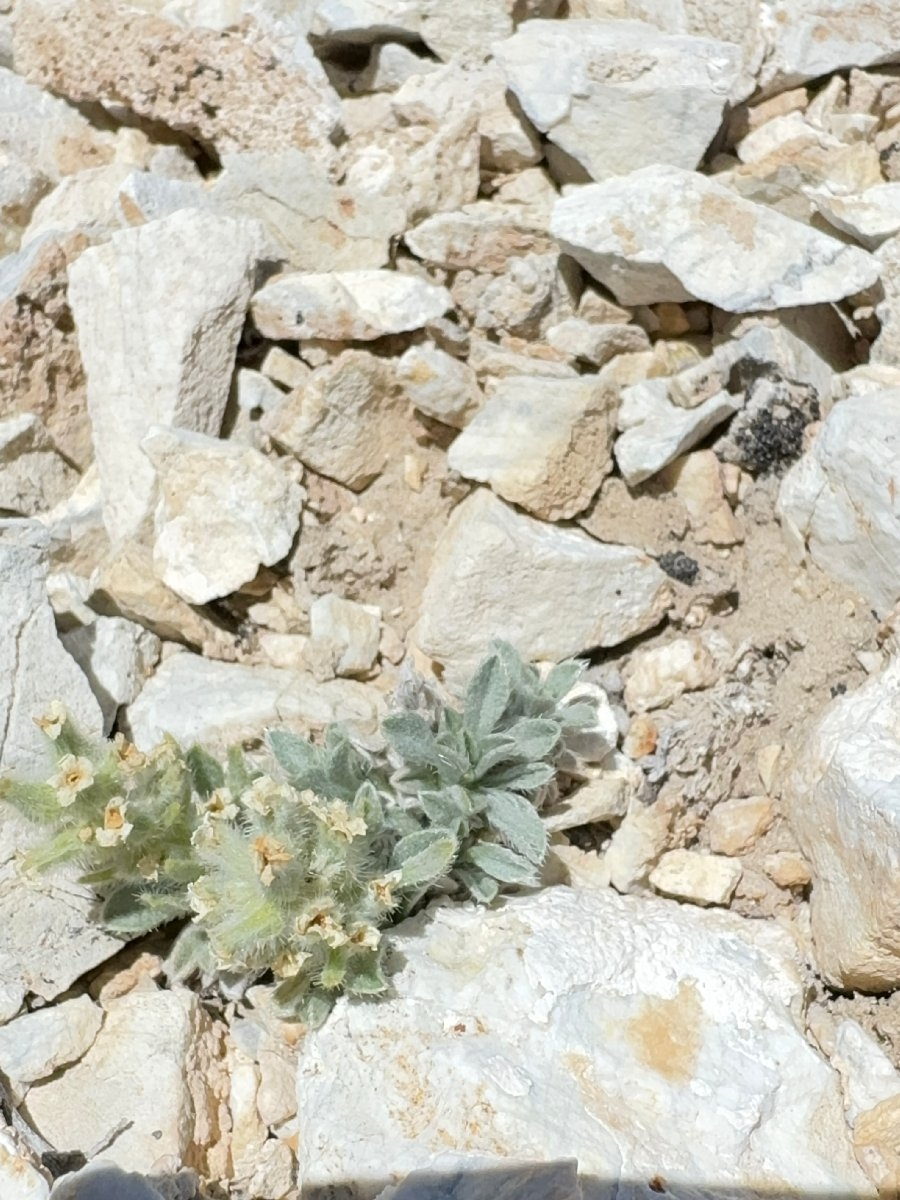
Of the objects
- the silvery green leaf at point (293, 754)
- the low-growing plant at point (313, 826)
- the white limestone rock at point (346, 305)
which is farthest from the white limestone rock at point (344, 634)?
the white limestone rock at point (346, 305)

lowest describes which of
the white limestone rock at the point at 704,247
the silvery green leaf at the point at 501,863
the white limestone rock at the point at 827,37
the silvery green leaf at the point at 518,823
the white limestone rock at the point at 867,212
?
the silvery green leaf at the point at 501,863

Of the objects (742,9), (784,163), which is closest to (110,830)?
(784,163)

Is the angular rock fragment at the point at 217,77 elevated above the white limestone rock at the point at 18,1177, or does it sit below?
above

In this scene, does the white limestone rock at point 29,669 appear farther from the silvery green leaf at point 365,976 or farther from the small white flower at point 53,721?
the silvery green leaf at point 365,976

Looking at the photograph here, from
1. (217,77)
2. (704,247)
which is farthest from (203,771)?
(217,77)

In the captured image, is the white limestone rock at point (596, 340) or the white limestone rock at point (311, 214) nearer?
the white limestone rock at point (596, 340)

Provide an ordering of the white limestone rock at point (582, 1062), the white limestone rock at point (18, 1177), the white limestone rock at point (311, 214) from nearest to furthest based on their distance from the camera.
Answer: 1. the white limestone rock at point (18, 1177)
2. the white limestone rock at point (582, 1062)
3. the white limestone rock at point (311, 214)

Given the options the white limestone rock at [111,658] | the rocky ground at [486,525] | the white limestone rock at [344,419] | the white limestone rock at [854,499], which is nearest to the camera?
the rocky ground at [486,525]

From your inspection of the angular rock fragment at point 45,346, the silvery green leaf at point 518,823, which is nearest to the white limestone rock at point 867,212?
the silvery green leaf at point 518,823
